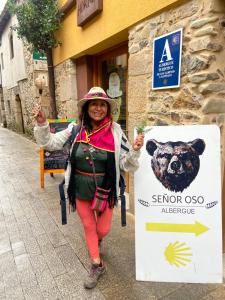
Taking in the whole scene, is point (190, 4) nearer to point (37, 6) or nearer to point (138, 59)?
point (138, 59)

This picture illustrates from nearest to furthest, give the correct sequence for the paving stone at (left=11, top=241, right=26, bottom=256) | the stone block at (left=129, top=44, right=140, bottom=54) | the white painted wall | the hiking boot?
1. the hiking boot
2. the paving stone at (left=11, top=241, right=26, bottom=256)
3. the stone block at (left=129, top=44, right=140, bottom=54)
4. the white painted wall

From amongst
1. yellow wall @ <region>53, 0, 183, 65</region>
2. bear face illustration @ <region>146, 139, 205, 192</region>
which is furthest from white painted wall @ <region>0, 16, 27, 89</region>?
bear face illustration @ <region>146, 139, 205, 192</region>

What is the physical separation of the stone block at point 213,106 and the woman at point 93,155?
759 millimetres

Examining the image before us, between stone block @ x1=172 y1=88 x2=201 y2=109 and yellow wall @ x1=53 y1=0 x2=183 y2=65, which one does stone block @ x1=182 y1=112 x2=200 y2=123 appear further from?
yellow wall @ x1=53 y1=0 x2=183 y2=65

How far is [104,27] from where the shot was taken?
3438 millimetres

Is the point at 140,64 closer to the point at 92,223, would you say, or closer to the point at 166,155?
the point at 166,155

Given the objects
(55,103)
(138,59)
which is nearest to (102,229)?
(138,59)

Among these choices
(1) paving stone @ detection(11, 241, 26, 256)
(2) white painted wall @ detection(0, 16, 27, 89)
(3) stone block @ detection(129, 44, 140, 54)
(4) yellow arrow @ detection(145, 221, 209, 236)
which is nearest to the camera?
(4) yellow arrow @ detection(145, 221, 209, 236)

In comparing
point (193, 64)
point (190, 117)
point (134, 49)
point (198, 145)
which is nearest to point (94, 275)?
point (198, 145)

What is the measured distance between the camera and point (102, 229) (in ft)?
→ 7.33

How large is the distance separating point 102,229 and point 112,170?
2.00 ft

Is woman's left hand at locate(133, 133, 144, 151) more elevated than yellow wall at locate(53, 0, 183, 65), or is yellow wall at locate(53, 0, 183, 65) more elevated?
yellow wall at locate(53, 0, 183, 65)

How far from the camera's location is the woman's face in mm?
2004

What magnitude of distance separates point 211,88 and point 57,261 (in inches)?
85.8
